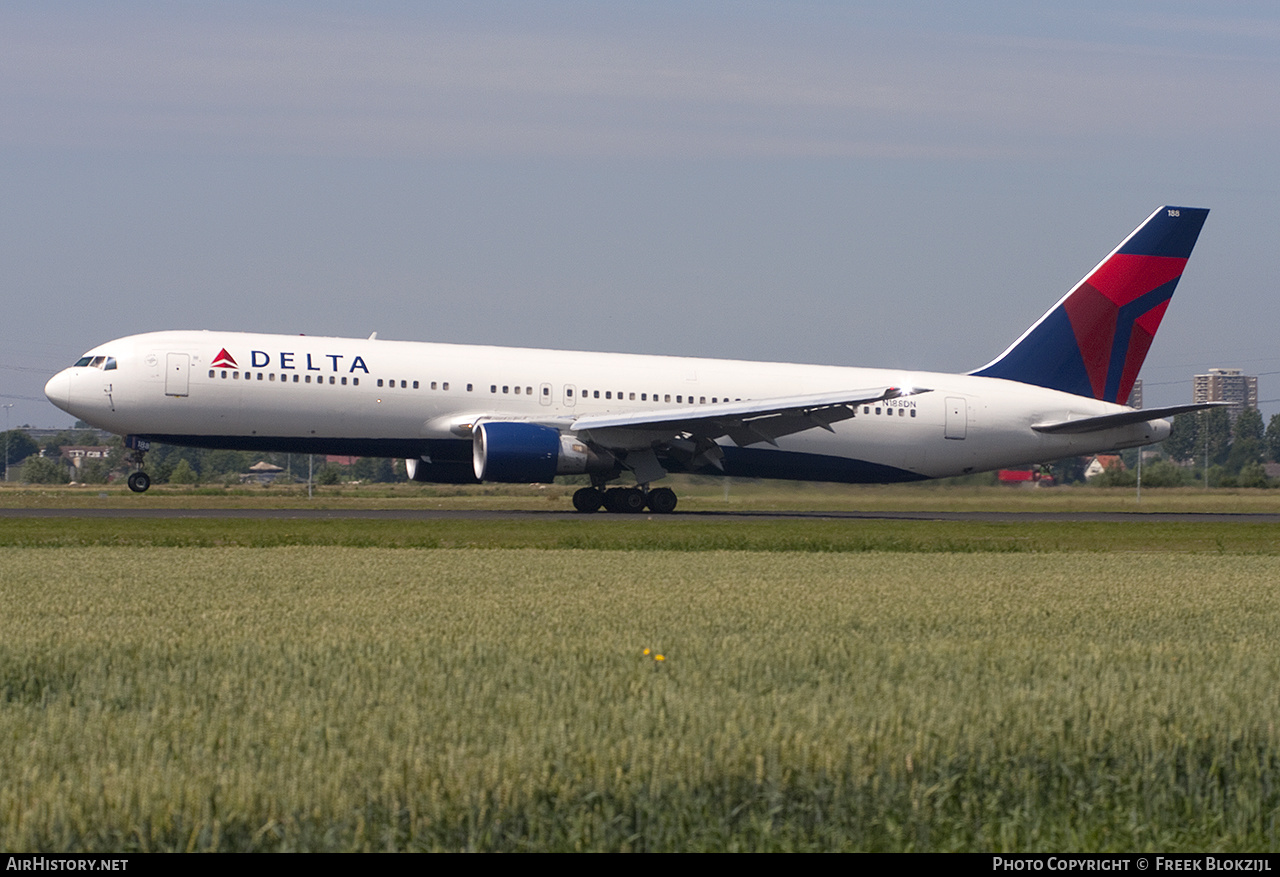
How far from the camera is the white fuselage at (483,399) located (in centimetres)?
3020

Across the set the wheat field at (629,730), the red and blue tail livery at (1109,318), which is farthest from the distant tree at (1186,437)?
the wheat field at (629,730)

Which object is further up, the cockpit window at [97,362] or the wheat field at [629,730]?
the cockpit window at [97,362]

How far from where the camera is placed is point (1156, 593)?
14047 millimetres

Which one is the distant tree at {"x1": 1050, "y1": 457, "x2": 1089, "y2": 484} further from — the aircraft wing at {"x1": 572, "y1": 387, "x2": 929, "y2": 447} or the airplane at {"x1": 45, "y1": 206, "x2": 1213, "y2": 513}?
the aircraft wing at {"x1": 572, "y1": 387, "x2": 929, "y2": 447}

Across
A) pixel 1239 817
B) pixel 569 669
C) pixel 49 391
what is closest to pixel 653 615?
pixel 569 669

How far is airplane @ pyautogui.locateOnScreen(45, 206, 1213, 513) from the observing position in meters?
30.4

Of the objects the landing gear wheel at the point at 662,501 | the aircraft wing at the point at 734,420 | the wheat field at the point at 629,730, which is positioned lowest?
the wheat field at the point at 629,730

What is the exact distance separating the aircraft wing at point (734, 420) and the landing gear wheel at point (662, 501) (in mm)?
1716

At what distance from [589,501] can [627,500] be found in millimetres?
1017

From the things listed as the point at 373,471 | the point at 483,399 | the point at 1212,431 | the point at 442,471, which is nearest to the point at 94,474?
the point at 373,471

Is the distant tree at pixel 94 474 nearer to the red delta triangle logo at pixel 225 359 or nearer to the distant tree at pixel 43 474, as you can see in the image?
the distant tree at pixel 43 474

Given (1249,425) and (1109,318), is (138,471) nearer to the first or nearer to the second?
(1109,318)

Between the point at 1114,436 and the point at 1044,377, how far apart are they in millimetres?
2391

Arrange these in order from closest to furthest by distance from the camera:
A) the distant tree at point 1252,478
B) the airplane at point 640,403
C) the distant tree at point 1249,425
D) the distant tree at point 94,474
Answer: the airplane at point 640,403, the distant tree at point 1252,478, the distant tree at point 94,474, the distant tree at point 1249,425
